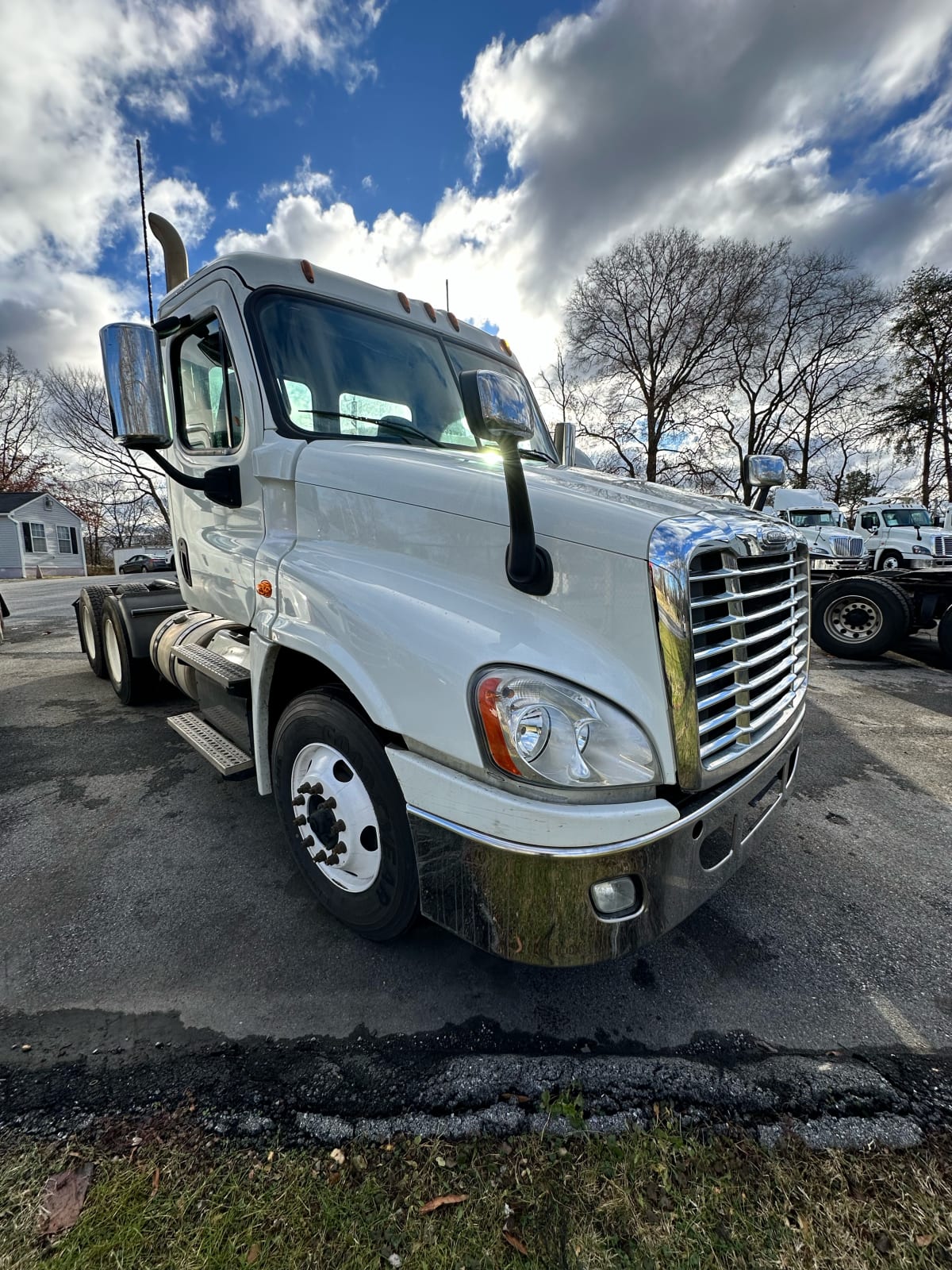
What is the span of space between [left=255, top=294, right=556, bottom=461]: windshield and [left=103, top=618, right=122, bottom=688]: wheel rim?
4.21 meters

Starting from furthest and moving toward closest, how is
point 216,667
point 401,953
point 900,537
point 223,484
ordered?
point 900,537
point 216,667
point 223,484
point 401,953

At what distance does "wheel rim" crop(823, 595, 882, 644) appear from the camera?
7.86 meters

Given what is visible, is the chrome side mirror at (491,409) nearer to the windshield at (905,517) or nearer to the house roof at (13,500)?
the windshield at (905,517)

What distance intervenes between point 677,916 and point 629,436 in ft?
103

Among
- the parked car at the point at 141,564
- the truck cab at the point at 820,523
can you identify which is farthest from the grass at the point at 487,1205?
the parked car at the point at 141,564

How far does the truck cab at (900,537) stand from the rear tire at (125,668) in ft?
63.6

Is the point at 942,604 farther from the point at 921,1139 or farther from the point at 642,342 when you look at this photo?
the point at 642,342

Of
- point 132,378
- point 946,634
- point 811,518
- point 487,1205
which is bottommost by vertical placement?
point 487,1205

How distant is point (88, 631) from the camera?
6754 millimetres

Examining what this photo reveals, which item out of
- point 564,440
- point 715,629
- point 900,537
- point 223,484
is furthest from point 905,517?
point 223,484

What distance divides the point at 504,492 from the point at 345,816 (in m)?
1.39

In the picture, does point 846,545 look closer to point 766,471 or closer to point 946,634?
point 946,634

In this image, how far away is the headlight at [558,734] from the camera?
5.36 feet

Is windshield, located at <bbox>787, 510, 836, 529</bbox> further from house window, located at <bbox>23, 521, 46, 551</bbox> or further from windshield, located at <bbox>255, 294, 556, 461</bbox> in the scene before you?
house window, located at <bbox>23, 521, 46, 551</bbox>
